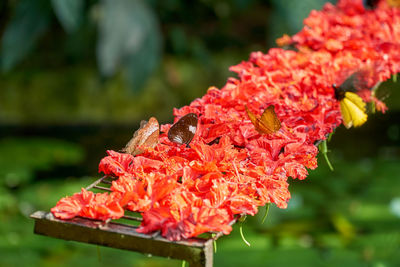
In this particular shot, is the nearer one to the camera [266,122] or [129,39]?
[266,122]

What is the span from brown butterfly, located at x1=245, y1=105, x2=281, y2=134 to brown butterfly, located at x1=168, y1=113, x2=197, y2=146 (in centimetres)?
11

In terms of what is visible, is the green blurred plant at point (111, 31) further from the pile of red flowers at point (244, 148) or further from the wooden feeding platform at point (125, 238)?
the wooden feeding platform at point (125, 238)

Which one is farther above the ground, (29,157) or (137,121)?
(137,121)

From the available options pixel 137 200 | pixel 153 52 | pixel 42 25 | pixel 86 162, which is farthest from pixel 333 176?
pixel 137 200

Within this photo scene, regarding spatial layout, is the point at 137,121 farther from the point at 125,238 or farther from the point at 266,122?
the point at 125,238

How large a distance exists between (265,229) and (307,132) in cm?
192

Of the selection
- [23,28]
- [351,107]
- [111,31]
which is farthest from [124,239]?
[23,28]

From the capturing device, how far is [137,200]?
92 cm

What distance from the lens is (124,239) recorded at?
2.77ft

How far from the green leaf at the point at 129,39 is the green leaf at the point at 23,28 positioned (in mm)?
597

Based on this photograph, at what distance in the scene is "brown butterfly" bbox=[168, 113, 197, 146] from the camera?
3.72 ft

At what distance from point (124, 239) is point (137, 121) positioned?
382 cm

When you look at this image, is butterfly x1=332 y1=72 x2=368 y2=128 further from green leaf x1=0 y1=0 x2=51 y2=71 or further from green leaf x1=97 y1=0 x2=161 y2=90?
green leaf x1=0 y1=0 x2=51 y2=71

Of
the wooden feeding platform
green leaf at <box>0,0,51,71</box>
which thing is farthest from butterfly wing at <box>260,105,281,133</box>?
green leaf at <box>0,0,51,71</box>
